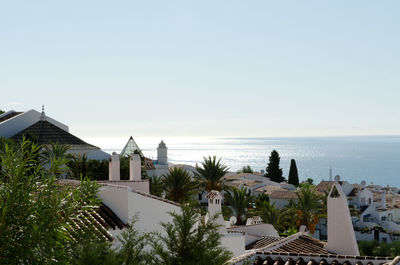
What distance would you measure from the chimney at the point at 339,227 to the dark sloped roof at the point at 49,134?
32580mm

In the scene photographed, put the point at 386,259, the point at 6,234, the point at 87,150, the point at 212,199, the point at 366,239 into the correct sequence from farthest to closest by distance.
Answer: the point at 366,239 → the point at 87,150 → the point at 212,199 → the point at 386,259 → the point at 6,234

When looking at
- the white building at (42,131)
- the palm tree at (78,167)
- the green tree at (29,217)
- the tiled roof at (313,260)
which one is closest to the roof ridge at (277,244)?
the tiled roof at (313,260)

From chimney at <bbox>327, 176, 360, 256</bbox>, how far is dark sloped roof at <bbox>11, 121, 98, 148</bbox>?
32.6 meters

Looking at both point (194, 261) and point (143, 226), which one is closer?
point (194, 261)

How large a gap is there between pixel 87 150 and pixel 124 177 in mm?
8938

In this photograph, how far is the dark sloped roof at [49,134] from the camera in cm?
4172

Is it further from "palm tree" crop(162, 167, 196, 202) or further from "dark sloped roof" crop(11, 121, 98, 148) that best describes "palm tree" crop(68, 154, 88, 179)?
"dark sloped roof" crop(11, 121, 98, 148)

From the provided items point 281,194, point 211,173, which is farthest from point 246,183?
point 211,173

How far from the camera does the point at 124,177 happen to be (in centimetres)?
3497

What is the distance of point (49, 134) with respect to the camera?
4241cm

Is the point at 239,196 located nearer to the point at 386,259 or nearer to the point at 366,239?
the point at 366,239

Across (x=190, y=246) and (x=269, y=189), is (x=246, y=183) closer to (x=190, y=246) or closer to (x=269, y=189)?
(x=269, y=189)

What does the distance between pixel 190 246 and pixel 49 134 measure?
1465 inches

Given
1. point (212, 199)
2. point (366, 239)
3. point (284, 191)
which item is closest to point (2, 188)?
point (212, 199)
